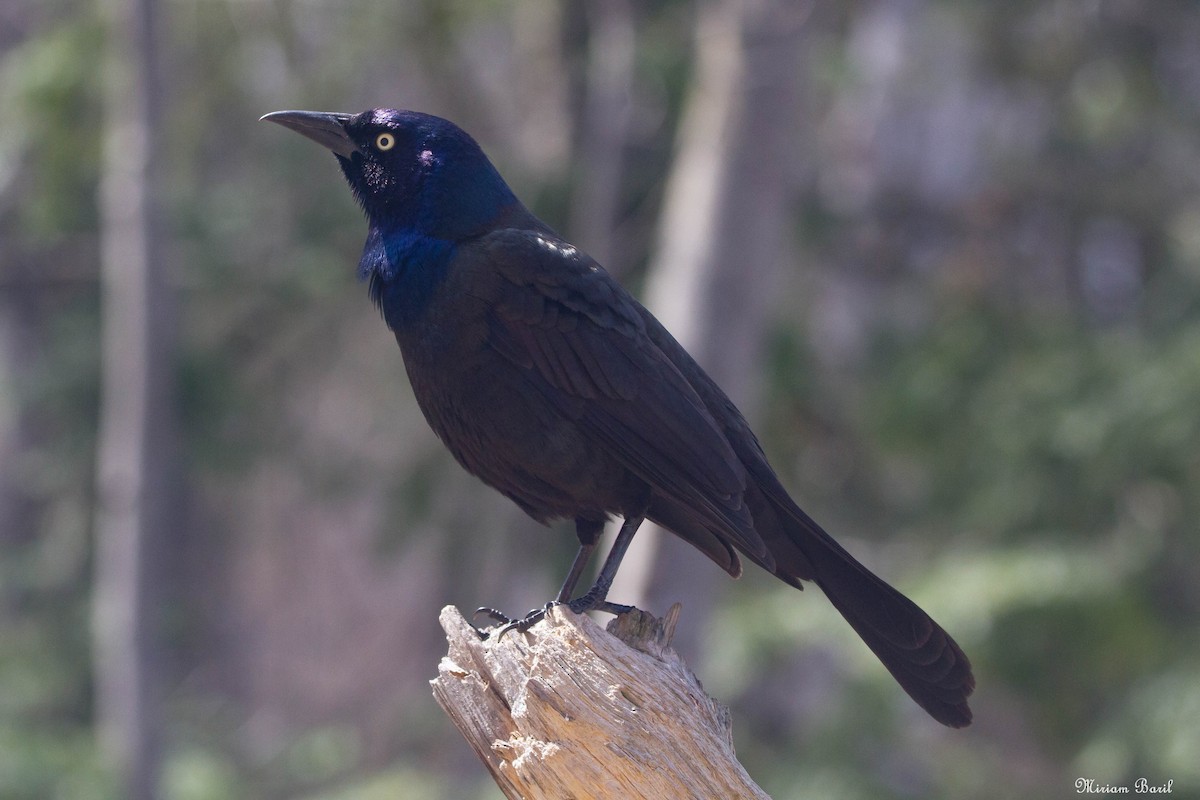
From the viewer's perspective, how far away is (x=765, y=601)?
8281mm

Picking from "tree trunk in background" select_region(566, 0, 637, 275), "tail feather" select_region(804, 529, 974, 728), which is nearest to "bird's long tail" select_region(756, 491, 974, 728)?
"tail feather" select_region(804, 529, 974, 728)

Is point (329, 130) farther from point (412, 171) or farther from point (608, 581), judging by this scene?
point (608, 581)

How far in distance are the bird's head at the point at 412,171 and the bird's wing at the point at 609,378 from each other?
0.54 ft

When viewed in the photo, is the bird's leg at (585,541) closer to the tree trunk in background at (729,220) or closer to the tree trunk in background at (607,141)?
the tree trunk in background at (729,220)

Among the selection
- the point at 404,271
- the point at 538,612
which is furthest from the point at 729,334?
the point at 538,612

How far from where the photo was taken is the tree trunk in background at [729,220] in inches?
263

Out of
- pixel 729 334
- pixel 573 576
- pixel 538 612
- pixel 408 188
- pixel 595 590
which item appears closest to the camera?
pixel 538 612

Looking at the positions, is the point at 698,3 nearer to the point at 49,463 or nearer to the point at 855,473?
the point at 855,473

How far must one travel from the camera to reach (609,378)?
11.5 ft

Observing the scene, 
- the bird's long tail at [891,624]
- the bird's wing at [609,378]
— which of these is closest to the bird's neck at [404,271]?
the bird's wing at [609,378]

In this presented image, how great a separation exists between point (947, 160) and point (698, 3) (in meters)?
2.91

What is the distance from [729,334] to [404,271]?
3413mm

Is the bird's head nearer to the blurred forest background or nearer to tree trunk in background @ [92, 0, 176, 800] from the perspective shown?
the blurred forest background

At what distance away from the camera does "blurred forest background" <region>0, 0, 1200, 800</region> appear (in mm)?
7352
